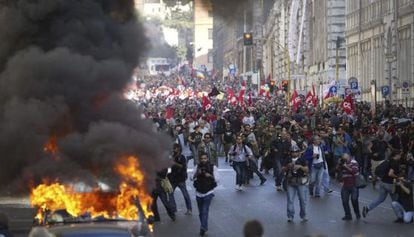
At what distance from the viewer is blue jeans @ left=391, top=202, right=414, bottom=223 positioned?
22.6 m

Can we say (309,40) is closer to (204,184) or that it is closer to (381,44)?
(381,44)

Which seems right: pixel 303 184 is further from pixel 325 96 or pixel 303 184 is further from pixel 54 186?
pixel 325 96

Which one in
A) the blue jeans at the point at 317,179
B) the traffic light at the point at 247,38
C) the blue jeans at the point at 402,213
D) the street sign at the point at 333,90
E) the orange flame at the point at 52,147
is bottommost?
the blue jeans at the point at 402,213

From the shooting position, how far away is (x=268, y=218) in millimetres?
23609

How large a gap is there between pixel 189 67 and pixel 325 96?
239 ft

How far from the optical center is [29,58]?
2072cm

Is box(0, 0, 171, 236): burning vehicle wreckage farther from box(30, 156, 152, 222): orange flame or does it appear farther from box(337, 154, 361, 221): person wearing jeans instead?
box(337, 154, 361, 221): person wearing jeans

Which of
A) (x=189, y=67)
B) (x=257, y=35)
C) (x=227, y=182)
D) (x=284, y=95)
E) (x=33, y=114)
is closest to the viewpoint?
(x=33, y=114)

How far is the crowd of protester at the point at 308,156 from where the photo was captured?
2277 cm

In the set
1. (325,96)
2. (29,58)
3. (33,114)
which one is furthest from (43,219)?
(325,96)

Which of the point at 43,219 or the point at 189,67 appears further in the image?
the point at 189,67

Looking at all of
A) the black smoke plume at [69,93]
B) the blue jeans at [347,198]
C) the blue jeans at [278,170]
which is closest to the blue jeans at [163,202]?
the black smoke plume at [69,93]

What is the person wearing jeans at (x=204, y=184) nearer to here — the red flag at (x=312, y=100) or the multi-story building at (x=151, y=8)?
the multi-story building at (x=151, y=8)

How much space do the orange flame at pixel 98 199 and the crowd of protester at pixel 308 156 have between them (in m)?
4.24
